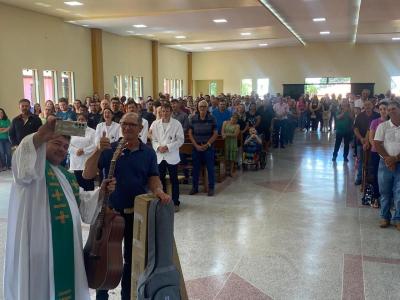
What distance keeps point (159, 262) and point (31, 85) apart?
11695 mm

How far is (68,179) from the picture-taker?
2371mm

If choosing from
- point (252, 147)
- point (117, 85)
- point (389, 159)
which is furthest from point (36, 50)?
point (389, 159)

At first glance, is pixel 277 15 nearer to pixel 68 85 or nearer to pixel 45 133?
pixel 68 85

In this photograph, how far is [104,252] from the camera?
2.40m

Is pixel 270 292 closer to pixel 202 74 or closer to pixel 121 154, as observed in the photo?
pixel 121 154

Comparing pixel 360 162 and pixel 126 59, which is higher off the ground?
pixel 126 59

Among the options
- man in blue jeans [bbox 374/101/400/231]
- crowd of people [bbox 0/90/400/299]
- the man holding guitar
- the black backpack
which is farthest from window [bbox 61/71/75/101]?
the black backpack

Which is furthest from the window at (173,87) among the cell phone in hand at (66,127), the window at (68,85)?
the cell phone in hand at (66,127)

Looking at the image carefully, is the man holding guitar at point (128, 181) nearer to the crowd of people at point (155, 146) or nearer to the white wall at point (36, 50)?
the crowd of people at point (155, 146)

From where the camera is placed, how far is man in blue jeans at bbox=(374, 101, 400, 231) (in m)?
5.10

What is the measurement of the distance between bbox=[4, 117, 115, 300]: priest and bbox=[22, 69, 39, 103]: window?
11.1m

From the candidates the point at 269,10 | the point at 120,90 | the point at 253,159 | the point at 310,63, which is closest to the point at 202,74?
the point at 310,63

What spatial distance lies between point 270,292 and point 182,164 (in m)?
4.55

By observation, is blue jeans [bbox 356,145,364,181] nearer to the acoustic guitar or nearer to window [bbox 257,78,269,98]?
the acoustic guitar
